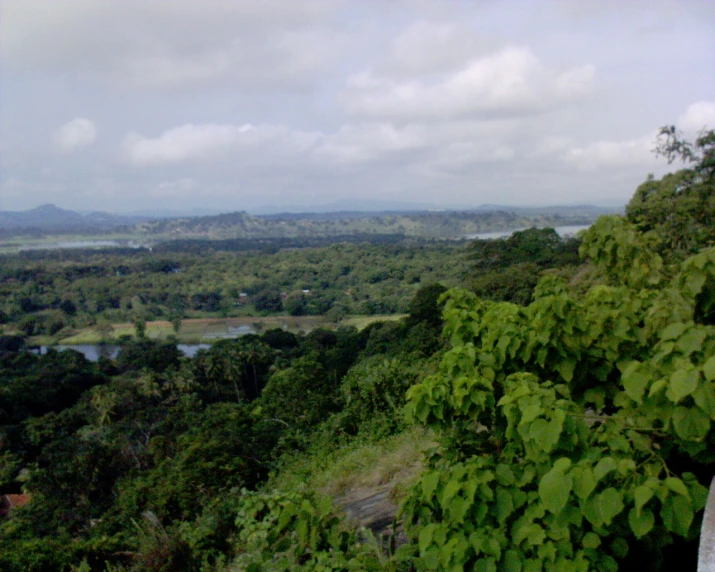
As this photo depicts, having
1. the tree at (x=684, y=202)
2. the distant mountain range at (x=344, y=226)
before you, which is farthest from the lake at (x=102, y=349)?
the distant mountain range at (x=344, y=226)

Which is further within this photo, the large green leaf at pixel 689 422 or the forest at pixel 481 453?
the forest at pixel 481 453

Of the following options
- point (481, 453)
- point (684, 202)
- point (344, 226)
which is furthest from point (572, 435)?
point (344, 226)

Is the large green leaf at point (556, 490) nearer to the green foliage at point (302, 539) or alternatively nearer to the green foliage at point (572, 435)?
the green foliage at point (572, 435)

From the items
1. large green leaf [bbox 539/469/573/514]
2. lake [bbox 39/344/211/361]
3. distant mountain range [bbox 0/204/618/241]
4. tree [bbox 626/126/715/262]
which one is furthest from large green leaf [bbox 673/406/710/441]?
distant mountain range [bbox 0/204/618/241]

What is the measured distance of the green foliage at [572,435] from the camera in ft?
6.04

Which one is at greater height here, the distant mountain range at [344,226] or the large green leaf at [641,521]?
the distant mountain range at [344,226]

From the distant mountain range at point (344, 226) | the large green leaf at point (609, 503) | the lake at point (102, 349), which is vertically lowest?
the lake at point (102, 349)

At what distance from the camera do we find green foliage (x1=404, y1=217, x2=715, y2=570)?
1.84m

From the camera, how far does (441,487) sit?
219 centimetres

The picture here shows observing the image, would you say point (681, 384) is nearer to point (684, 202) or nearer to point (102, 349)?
point (684, 202)

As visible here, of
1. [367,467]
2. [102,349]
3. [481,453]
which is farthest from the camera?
[102,349]

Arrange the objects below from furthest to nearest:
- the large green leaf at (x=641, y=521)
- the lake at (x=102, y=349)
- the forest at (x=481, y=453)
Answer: the lake at (x=102, y=349) < the forest at (x=481, y=453) < the large green leaf at (x=641, y=521)

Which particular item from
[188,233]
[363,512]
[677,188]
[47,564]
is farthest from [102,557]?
[188,233]

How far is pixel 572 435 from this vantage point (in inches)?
78.2
